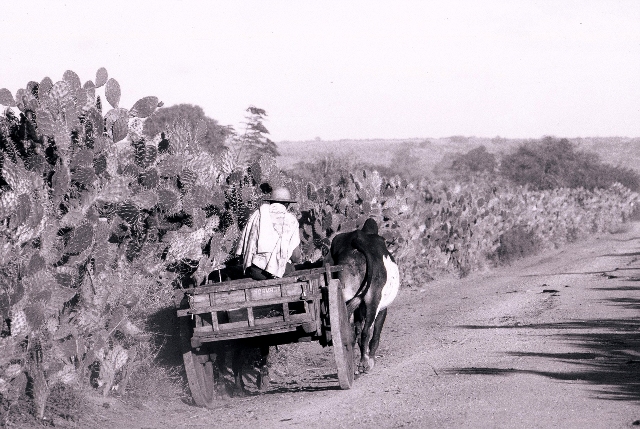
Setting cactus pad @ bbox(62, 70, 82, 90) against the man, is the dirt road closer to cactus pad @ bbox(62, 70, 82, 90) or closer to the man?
the man

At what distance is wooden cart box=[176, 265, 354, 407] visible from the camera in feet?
26.1

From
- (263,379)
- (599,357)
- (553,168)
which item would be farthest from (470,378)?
(553,168)

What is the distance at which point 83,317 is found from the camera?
7934 mm

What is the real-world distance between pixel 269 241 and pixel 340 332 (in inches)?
42.6

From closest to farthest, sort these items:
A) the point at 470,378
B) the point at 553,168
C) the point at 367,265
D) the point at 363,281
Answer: the point at 470,378, the point at 367,265, the point at 363,281, the point at 553,168

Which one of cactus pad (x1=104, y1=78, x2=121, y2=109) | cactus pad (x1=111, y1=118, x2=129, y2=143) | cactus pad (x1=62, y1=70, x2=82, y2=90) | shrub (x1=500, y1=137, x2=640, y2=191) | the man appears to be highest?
cactus pad (x1=62, y1=70, x2=82, y2=90)

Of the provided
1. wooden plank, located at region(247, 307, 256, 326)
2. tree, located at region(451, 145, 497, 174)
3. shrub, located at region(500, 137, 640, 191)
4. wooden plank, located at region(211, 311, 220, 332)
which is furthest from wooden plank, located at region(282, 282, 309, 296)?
tree, located at region(451, 145, 497, 174)

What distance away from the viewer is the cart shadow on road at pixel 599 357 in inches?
330

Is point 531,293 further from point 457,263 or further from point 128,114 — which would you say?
point 128,114

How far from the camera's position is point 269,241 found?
28.1 ft

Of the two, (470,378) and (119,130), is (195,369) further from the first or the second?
(470,378)

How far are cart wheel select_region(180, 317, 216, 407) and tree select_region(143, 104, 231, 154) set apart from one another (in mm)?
18116

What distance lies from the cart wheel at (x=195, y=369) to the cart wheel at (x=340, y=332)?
1229mm

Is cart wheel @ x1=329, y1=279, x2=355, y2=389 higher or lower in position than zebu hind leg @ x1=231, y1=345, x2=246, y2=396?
higher
